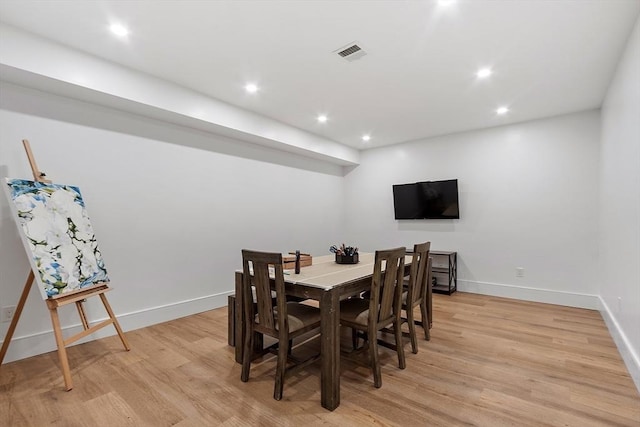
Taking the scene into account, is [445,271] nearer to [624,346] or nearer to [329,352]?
[624,346]

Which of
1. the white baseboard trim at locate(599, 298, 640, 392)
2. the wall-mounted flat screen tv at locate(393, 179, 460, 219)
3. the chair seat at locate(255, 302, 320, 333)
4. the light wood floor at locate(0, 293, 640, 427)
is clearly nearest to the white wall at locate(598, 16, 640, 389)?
the white baseboard trim at locate(599, 298, 640, 392)

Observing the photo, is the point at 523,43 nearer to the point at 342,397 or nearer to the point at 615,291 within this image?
the point at 615,291

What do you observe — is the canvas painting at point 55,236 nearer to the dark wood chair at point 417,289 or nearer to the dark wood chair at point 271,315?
the dark wood chair at point 271,315

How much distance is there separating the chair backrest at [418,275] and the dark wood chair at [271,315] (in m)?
0.90

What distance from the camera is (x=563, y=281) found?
165 inches

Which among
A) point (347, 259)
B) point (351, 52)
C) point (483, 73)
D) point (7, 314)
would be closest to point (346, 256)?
point (347, 259)

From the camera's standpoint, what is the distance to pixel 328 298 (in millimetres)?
1979

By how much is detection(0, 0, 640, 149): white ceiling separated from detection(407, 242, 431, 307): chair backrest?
1752mm

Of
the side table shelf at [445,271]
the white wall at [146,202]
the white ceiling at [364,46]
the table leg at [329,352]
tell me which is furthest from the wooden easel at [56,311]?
the side table shelf at [445,271]

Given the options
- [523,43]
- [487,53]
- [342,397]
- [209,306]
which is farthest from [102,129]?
[523,43]

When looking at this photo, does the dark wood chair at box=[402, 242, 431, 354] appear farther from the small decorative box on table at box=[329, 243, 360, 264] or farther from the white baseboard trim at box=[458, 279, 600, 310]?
the white baseboard trim at box=[458, 279, 600, 310]

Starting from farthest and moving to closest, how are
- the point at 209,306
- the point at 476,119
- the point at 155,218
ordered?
the point at 476,119 < the point at 209,306 < the point at 155,218

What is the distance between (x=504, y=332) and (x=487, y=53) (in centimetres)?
277

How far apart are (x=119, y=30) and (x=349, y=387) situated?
3.23 metres
